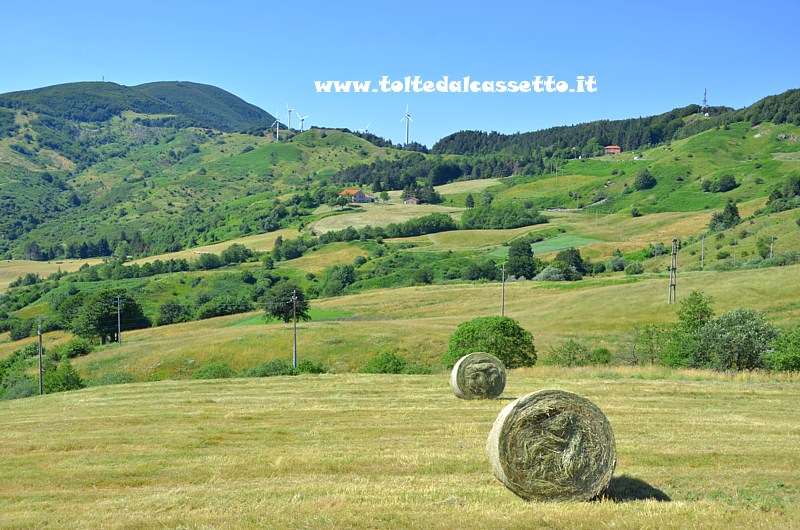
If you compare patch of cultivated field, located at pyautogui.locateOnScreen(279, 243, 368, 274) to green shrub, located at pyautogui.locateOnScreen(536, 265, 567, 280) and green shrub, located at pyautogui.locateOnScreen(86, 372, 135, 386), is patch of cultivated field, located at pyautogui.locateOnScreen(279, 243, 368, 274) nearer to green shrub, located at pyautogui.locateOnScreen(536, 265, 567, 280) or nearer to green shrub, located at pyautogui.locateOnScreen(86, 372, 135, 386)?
green shrub, located at pyautogui.locateOnScreen(536, 265, 567, 280)

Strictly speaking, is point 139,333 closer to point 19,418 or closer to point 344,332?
point 344,332

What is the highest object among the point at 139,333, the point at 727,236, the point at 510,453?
the point at 727,236

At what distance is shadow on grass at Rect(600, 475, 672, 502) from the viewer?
53.3ft


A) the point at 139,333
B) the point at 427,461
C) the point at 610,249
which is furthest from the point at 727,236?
the point at 427,461

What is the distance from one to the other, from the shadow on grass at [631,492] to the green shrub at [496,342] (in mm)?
32255

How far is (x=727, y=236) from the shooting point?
129375 mm

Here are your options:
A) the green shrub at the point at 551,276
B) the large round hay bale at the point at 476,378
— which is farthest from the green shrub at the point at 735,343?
the green shrub at the point at 551,276

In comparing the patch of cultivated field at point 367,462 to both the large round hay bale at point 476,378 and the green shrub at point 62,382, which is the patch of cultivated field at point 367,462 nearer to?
the large round hay bale at point 476,378

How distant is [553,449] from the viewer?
16688mm

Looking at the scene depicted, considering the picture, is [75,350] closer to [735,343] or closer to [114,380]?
[114,380]

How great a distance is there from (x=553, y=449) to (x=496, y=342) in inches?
1325

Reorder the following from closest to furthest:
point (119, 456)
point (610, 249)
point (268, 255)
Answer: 1. point (119, 456)
2. point (610, 249)
3. point (268, 255)

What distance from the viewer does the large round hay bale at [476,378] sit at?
32.9m

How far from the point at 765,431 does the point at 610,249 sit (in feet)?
428
